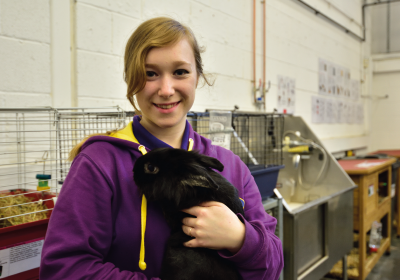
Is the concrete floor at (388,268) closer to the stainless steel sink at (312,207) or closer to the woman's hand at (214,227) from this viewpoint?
the stainless steel sink at (312,207)

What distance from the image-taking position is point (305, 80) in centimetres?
347

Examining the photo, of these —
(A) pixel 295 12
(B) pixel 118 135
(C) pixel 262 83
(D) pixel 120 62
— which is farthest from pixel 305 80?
(B) pixel 118 135

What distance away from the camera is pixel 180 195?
0.64 meters

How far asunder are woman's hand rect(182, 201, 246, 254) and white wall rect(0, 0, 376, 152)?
1045 millimetres

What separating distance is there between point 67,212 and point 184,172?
239mm

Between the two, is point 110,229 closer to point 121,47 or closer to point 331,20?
point 121,47

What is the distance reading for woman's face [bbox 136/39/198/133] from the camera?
0.72 m

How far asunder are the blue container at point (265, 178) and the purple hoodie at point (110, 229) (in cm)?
70

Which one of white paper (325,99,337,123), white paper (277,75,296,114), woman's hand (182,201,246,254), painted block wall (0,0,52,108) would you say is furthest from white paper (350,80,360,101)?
woman's hand (182,201,246,254)

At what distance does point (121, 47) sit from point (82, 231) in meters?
1.32

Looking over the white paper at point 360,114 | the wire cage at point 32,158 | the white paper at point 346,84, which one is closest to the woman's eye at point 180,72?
the wire cage at point 32,158

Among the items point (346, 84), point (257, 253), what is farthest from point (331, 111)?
point (257, 253)

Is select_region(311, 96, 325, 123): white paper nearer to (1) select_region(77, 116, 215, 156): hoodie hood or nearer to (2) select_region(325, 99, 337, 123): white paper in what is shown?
(2) select_region(325, 99, 337, 123): white paper

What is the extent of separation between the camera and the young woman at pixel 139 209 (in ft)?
1.91
